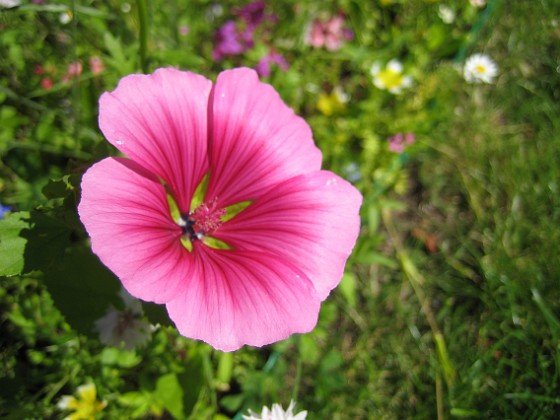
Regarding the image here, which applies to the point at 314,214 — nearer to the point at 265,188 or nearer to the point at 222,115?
the point at 265,188

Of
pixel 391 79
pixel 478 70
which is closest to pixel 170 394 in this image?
pixel 391 79

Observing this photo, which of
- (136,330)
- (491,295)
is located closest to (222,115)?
(136,330)

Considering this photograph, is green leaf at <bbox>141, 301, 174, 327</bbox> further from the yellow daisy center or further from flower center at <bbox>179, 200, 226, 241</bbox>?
the yellow daisy center

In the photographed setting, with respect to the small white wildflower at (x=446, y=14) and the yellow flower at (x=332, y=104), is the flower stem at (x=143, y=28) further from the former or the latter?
the small white wildflower at (x=446, y=14)

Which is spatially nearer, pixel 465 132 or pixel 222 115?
pixel 222 115

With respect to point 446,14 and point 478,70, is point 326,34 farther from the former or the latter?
point 478,70

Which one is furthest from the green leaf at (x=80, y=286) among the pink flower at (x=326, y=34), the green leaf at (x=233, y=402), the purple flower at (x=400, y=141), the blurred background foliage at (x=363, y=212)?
the pink flower at (x=326, y=34)

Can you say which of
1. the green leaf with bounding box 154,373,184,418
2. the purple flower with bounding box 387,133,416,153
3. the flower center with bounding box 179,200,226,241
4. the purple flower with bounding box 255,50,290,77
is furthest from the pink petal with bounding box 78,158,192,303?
the purple flower with bounding box 387,133,416,153

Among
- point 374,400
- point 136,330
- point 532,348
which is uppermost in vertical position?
point 136,330
